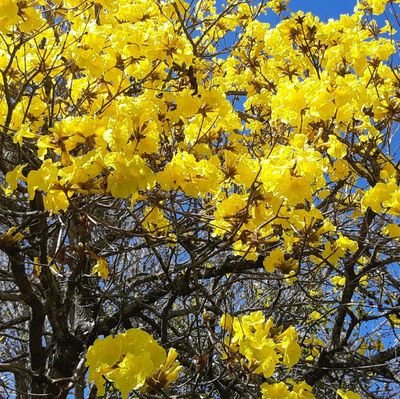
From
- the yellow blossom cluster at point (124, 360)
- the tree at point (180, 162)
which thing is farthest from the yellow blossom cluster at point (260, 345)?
the yellow blossom cluster at point (124, 360)

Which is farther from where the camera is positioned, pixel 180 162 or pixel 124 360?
pixel 180 162

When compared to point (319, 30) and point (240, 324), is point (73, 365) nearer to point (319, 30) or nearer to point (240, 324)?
point (240, 324)

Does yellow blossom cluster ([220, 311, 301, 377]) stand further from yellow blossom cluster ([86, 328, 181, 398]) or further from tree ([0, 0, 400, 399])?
yellow blossom cluster ([86, 328, 181, 398])

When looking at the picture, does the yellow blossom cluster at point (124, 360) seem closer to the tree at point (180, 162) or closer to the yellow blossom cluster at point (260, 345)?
the tree at point (180, 162)

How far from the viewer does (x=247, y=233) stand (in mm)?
2477

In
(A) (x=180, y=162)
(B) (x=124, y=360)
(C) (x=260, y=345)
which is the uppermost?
(A) (x=180, y=162)

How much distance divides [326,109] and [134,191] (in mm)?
894

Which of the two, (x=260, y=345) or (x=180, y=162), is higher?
(x=180, y=162)

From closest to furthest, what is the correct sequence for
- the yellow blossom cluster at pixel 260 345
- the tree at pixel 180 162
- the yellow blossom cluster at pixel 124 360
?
1. the yellow blossom cluster at pixel 124 360
2. the tree at pixel 180 162
3. the yellow blossom cluster at pixel 260 345

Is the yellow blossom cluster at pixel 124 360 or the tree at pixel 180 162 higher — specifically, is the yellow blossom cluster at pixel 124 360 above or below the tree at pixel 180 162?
below

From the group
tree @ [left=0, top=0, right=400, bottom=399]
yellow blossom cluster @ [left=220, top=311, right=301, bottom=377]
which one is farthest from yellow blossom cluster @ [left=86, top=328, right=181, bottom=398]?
yellow blossom cluster @ [left=220, top=311, right=301, bottom=377]

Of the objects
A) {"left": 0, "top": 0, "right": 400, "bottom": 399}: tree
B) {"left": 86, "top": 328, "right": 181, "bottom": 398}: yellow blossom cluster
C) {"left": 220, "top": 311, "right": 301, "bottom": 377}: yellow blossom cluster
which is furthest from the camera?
{"left": 220, "top": 311, "right": 301, "bottom": 377}: yellow blossom cluster

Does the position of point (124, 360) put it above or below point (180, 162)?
below

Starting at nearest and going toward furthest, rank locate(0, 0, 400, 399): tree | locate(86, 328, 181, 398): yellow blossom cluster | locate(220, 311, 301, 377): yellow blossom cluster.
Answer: locate(86, 328, 181, 398): yellow blossom cluster
locate(0, 0, 400, 399): tree
locate(220, 311, 301, 377): yellow blossom cluster
